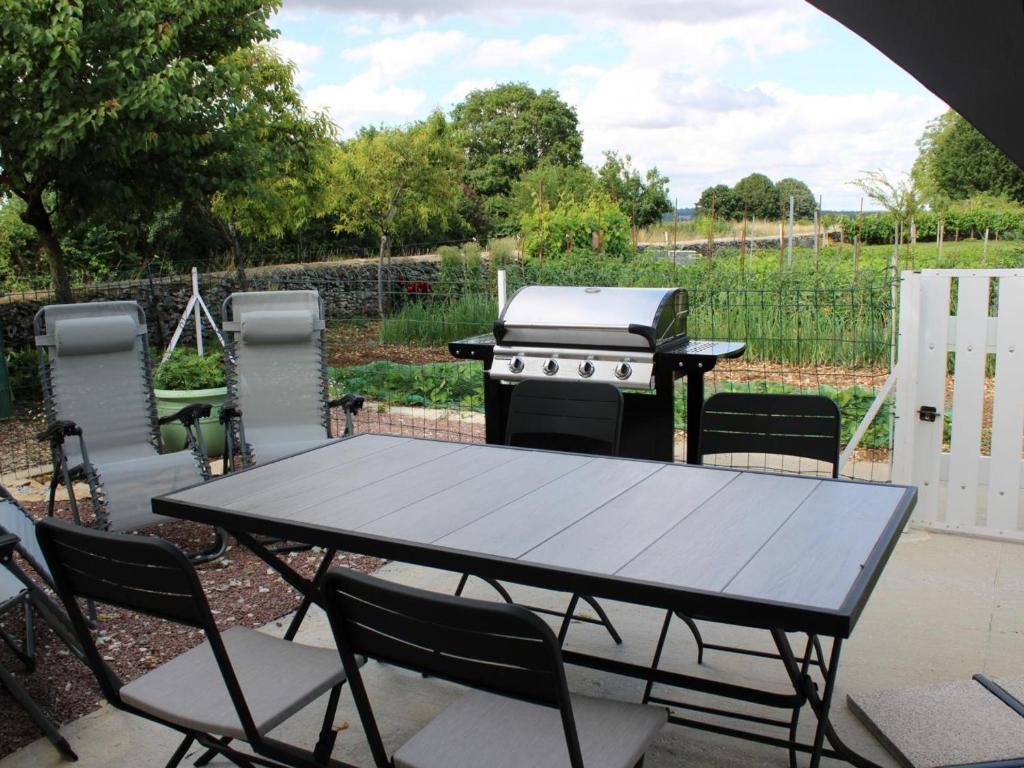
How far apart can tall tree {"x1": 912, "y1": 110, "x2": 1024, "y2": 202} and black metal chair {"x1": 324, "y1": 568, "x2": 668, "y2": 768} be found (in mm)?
28676

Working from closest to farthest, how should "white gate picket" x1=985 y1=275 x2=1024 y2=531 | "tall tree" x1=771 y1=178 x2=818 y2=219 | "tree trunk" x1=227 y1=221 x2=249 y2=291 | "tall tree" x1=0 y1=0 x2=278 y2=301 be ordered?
1. "white gate picket" x1=985 y1=275 x2=1024 y2=531
2. "tall tree" x1=0 y1=0 x2=278 y2=301
3. "tree trunk" x1=227 y1=221 x2=249 y2=291
4. "tall tree" x1=771 y1=178 x2=818 y2=219

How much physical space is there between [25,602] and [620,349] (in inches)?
106

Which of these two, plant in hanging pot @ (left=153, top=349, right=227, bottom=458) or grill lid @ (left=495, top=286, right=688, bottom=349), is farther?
plant in hanging pot @ (left=153, top=349, right=227, bottom=458)

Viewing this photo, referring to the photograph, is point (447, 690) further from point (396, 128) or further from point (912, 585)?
point (396, 128)

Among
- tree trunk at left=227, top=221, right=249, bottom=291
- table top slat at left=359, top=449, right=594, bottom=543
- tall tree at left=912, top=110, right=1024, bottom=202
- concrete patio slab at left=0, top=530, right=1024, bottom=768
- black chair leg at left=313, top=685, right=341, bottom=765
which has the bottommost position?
concrete patio slab at left=0, top=530, right=1024, bottom=768

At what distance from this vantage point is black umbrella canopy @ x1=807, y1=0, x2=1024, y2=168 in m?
1.43

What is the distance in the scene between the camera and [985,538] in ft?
14.2

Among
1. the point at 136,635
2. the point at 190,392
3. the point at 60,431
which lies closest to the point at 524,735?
the point at 136,635

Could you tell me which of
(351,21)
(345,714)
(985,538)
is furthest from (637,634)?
(351,21)

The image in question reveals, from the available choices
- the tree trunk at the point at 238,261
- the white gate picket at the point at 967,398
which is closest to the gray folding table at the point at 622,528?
the white gate picket at the point at 967,398

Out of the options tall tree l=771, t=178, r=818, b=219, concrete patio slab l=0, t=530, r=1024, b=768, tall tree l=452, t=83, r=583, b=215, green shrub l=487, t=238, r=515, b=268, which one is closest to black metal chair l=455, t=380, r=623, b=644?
concrete patio slab l=0, t=530, r=1024, b=768

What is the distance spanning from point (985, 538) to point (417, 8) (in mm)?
15592

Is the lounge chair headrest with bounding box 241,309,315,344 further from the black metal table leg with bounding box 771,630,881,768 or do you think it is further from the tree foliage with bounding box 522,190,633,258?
the tree foliage with bounding box 522,190,633,258

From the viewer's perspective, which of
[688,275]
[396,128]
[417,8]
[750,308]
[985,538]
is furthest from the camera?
[417,8]
